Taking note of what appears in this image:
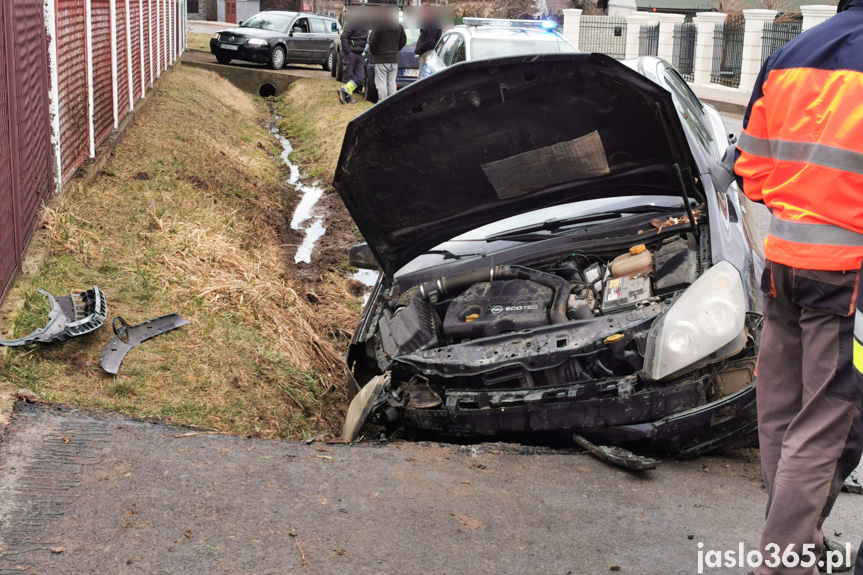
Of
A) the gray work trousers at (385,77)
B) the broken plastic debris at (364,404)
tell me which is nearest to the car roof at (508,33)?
the gray work trousers at (385,77)

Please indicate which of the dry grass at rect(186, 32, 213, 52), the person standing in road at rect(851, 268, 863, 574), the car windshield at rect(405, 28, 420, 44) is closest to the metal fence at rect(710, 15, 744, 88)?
the car windshield at rect(405, 28, 420, 44)

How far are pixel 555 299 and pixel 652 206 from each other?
96 centimetres

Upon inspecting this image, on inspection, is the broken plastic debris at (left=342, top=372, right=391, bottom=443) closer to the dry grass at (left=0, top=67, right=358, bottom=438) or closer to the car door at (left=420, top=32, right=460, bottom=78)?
the dry grass at (left=0, top=67, right=358, bottom=438)

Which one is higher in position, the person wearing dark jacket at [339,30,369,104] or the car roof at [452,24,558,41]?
the car roof at [452,24,558,41]

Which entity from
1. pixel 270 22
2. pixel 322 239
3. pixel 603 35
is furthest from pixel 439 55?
pixel 603 35

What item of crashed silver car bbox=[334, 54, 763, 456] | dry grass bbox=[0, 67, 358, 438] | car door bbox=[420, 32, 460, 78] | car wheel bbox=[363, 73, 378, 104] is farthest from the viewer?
car wheel bbox=[363, 73, 378, 104]

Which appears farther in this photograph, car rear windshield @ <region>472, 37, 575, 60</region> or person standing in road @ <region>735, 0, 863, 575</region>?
car rear windshield @ <region>472, 37, 575, 60</region>

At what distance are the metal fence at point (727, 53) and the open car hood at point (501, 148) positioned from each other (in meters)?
27.0

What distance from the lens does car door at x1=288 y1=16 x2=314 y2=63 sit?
971 inches

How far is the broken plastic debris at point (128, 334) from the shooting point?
16.0ft

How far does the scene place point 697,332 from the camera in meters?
3.89

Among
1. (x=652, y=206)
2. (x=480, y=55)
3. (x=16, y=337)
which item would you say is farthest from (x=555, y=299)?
(x=480, y=55)

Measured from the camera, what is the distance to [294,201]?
11.4 m

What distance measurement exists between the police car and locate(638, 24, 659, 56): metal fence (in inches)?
894
